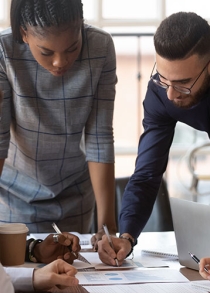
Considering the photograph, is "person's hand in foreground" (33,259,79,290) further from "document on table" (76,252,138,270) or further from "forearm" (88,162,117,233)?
"forearm" (88,162,117,233)

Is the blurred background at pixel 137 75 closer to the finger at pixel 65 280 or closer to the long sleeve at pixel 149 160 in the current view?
the long sleeve at pixel 149 160

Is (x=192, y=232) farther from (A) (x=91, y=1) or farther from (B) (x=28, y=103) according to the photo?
(A) (x=91, y=1)

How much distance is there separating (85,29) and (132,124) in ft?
9.10

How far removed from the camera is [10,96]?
7.42 feet

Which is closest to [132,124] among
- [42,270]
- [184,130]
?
[184,130]

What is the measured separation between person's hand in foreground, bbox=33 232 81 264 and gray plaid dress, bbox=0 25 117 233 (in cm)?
48

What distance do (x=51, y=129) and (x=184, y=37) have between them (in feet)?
2.17

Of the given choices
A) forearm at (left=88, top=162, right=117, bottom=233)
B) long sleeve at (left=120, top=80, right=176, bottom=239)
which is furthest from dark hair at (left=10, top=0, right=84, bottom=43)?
forearm at (left=88, top=162, right=117, bottom=233)

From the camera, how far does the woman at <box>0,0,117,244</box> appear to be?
2213mm

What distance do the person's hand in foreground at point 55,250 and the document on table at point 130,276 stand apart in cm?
12

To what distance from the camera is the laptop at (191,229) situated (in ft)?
6.01

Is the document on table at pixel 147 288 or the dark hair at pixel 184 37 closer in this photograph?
the document on table at pixel 147 288

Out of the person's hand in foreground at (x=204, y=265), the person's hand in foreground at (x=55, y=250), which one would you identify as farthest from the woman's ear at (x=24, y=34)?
the person's hand in foreground at (x=204, y=265)

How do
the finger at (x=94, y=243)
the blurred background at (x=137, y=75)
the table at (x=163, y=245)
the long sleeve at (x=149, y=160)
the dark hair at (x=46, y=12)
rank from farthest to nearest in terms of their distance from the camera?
the blurred background at (x=137, y=75), the long sleeve at (x=149, y=160), the finger at (x=94, y=243), the dark hair at (x=46, y=12), the table at (x=163, y=245)
